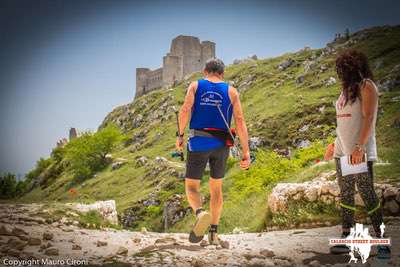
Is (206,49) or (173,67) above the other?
(206,49)

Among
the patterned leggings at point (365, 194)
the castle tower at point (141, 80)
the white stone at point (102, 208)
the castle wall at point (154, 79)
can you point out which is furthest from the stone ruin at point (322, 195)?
the castle tower at point (141, 80)

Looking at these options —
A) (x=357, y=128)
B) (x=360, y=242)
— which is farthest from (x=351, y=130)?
(x=360, y=242)

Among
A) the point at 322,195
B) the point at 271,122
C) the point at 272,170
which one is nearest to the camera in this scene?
the point at 322,195

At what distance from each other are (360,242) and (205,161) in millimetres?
2453

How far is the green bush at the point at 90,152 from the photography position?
2761 inches

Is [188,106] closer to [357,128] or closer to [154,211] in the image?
[357,128]

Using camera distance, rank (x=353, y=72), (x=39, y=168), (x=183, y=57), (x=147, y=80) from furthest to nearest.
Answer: (x=147, y=80), (x=183, y=57), (x=39, y=168), (x=353, y=72)

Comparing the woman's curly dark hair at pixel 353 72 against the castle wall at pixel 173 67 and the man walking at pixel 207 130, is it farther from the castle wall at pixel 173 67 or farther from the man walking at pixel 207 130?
the castle wall at pixel 173 67

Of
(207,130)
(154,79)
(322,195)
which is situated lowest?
(322,195)

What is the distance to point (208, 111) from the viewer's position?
607 centimetres

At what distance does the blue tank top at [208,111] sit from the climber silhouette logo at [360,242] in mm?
2229

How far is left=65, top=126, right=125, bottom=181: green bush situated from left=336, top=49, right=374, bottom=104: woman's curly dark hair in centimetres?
6646

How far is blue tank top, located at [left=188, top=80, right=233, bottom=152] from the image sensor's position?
6055mm

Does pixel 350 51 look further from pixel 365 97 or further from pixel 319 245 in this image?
pixel 319 245
